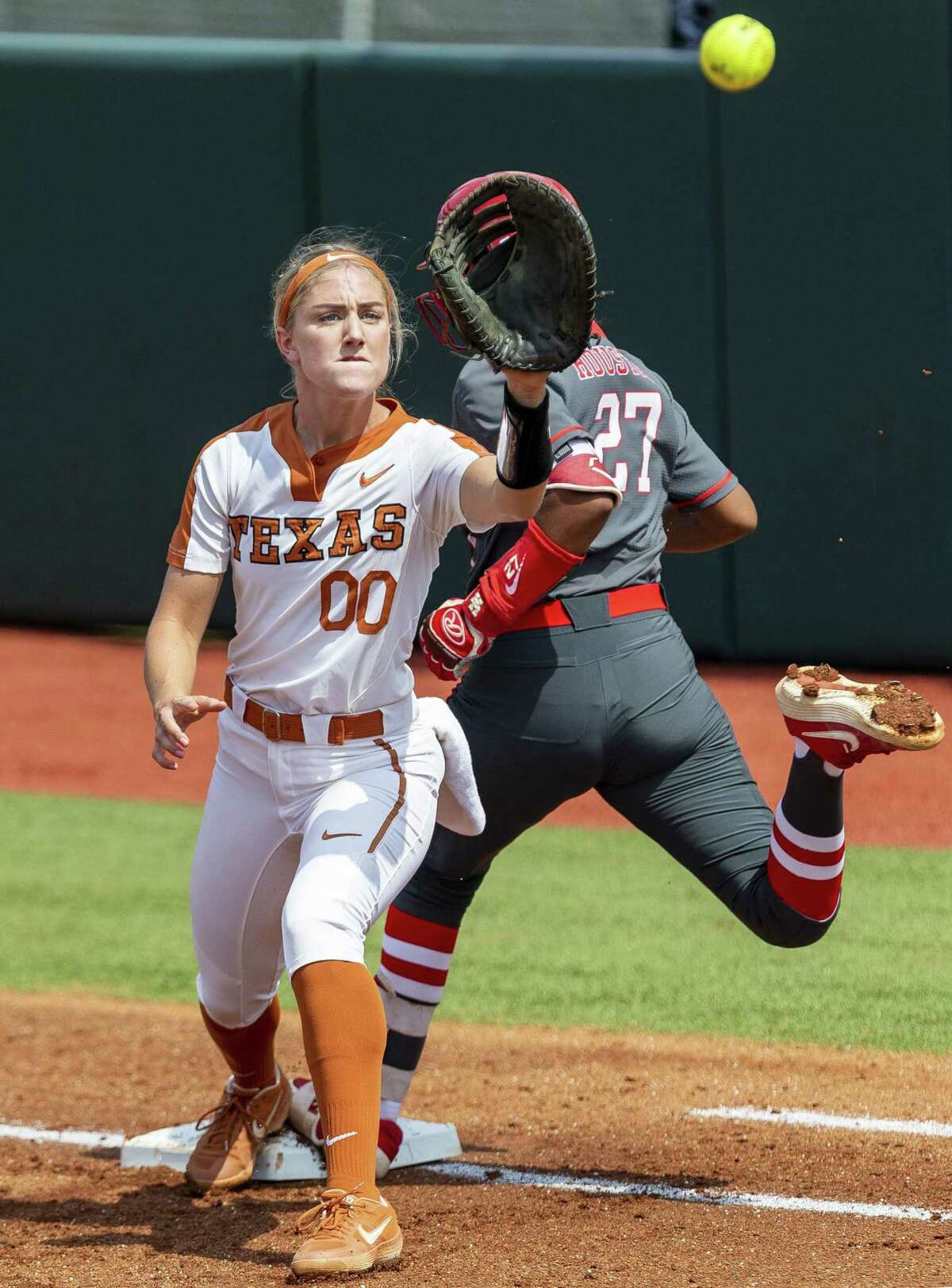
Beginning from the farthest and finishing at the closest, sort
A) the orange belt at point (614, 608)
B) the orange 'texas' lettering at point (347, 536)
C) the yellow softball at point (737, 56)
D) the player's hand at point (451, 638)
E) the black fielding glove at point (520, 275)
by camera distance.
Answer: the yellow softball at point (737, 56) → the orange belt at point (614, 608) → the player's hand at point (451, 638) → the orange 'texas' lettering at point (347, 536) → the black fielding glove at point (520, 275)

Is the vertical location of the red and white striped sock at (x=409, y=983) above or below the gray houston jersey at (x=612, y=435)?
below

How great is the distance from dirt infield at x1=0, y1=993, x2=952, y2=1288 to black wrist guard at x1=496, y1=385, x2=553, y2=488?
4.29ft

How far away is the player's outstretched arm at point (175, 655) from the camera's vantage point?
276 cm

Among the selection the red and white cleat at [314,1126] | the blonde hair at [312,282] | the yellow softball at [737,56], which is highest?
the yellow softball at [737,56]

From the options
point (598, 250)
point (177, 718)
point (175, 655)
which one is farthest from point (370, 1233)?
point (598, 250)

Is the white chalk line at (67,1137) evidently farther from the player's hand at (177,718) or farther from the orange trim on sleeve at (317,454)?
the orange trim on sleeve at (317,454)

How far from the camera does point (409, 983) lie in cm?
348

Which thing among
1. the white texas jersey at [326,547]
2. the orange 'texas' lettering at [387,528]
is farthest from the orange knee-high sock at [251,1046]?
the orange 'texas' lettering at [387,528]

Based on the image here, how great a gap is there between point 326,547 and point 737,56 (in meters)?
3.71

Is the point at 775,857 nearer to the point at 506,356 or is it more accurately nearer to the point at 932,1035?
the point at 506,356

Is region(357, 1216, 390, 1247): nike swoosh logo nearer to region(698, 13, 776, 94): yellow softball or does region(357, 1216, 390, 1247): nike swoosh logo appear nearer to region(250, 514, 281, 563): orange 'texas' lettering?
region(250, 514, 281, 563): orange 'texas' lettering

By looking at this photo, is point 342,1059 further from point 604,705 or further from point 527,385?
point 527,385

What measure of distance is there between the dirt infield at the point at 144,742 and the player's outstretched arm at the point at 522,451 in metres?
4.14

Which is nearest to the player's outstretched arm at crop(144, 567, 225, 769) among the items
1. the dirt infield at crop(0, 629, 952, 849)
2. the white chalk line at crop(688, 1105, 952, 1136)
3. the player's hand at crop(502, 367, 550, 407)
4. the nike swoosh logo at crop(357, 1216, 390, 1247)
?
the player's hand at crop(502, 367, 550, 407)
